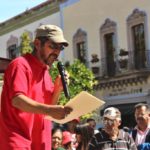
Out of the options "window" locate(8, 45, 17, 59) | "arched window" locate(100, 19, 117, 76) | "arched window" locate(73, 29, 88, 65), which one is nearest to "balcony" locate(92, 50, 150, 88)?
"arched window" locate(100, 19, 117, 76)

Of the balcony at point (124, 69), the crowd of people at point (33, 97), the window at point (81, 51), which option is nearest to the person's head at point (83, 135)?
the crowd of people at point (33, 97)

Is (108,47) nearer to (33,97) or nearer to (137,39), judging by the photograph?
(137,39)

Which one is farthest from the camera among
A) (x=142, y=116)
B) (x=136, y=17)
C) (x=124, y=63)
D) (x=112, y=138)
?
(x=136, y=17)

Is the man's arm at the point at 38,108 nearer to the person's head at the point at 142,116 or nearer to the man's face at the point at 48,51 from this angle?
the man's face at the point at 48,51

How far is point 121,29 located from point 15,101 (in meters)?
24.0

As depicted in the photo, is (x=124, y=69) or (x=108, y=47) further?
(x=108, y=47)

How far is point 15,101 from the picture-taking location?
3494 mm

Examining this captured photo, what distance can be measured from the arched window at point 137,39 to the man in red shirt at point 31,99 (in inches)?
842

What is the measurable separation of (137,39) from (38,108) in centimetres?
2311

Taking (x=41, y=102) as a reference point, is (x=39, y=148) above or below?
below

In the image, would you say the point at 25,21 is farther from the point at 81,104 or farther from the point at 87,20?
the point at 81,104

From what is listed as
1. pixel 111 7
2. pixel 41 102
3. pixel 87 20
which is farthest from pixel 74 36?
pixel 41 102

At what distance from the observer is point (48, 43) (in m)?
3.68

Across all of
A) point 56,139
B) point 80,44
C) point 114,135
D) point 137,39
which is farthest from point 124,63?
point 114,135
